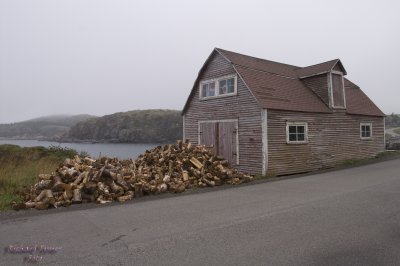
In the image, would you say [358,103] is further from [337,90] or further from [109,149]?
[109,149]

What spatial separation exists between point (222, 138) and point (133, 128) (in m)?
102

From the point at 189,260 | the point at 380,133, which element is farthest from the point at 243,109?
the point at 380,133

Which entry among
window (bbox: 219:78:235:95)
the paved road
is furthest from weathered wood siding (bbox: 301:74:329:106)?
the paved road

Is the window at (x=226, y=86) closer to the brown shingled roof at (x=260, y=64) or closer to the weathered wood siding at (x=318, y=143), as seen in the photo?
the brown shingled roof at (x=260, y=64)

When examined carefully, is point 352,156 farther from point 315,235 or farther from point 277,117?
point 315,235

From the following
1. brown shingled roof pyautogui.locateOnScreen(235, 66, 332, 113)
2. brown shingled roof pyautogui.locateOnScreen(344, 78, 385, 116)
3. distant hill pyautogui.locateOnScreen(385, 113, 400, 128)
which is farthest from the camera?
distant hill pyautogui.locateOnScreen(385, 113, 400, 128)

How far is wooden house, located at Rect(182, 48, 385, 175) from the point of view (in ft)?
53.2

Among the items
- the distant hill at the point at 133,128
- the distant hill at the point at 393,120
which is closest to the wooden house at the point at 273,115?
the distant hill at the point at 133,128

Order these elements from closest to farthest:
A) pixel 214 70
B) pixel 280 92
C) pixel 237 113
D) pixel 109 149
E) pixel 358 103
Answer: pixel 237 113
pixel 280 92
pixel 214 70
pixel 358 103
pixel 109 149

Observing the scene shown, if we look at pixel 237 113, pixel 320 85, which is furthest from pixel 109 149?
pixel 237 113

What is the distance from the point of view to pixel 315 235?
20.4ft

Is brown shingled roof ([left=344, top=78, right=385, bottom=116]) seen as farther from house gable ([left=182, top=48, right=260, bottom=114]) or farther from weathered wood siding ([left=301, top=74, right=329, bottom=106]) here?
house gable ([left=182, top=48, right=260, bottom=114])

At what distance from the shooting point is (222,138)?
17.9m

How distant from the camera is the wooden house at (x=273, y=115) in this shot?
16219 mm
